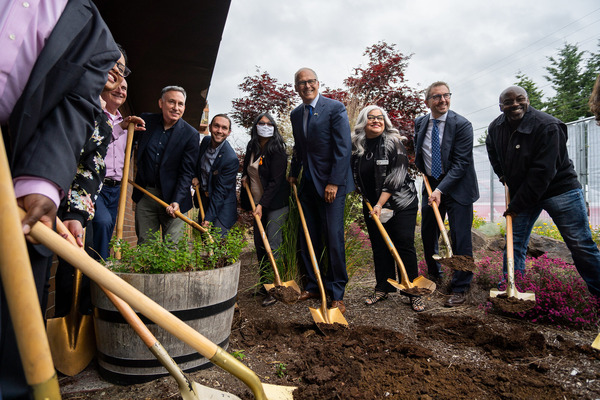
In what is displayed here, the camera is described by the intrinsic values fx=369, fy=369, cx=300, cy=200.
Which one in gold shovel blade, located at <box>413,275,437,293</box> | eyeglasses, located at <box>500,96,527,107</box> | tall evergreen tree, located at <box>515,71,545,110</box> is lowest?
gold shovel blade, located at <box>413,275,437,293</box>

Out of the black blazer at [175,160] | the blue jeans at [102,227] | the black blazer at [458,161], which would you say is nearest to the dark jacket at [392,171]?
the black blazer at [458,161]

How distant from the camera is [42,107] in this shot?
1.15 metres

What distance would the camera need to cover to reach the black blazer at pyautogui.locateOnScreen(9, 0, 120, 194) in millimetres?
1105

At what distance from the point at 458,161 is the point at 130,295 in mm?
3596

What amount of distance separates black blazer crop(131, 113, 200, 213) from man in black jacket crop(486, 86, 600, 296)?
10.2ft

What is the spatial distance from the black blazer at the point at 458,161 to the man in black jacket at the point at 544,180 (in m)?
0.36

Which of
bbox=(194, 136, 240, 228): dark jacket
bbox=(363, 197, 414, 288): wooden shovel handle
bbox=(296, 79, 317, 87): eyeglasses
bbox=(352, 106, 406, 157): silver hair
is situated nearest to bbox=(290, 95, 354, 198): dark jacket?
bbox=(296, 79, 317, 87): eyeglasses

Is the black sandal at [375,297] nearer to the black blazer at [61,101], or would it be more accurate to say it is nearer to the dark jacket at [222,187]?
the dark jacket at [222,187]

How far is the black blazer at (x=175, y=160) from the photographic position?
3.69m

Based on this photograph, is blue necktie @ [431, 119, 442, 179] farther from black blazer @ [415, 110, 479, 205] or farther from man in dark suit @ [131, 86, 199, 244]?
man in dark suit @ [131, 86, 199, 244]

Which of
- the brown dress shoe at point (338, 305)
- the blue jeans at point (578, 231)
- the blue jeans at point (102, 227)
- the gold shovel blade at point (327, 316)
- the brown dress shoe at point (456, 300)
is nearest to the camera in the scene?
the blue jeans at point (102, 227)

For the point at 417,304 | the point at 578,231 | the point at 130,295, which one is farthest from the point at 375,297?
the point at 130,295

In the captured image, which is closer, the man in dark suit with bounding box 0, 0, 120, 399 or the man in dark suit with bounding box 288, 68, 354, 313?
the man in dark suit with bounding box 0, 0, 120, 399

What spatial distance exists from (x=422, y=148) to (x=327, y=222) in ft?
5.02
